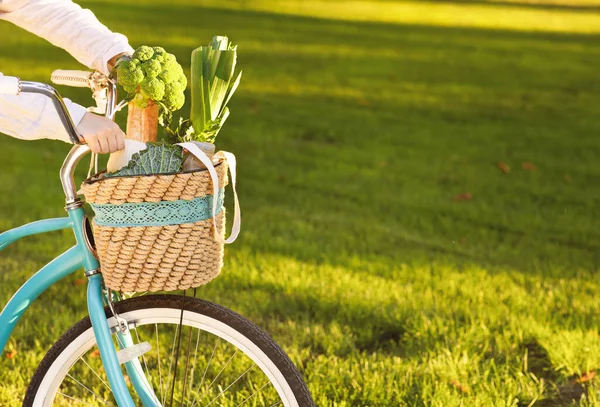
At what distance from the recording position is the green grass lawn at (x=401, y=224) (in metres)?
3.80

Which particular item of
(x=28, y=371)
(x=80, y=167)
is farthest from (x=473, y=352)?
(x=80, y=167)

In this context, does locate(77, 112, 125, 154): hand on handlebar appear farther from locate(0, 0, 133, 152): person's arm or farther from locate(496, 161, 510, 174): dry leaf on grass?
locate(496, 161, 510, 174): dry leaf on grass

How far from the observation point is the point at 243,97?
1038cm

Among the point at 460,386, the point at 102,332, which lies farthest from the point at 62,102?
the point at 460,386

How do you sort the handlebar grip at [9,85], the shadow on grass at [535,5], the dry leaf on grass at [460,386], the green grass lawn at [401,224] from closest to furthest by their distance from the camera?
the handlebar grip at [9,85] → the dry leaf on grass at [460,386] → the green grass lawn at [401,224] → the shadow on grass at [535,5]

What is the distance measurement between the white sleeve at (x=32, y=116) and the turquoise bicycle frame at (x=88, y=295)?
11.7 inches

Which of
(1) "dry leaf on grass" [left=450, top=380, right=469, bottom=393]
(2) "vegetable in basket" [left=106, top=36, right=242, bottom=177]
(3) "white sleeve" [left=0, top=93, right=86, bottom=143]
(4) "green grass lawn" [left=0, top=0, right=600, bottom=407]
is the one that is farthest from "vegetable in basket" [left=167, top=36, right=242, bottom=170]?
(1) "dry leaf on grass" [left=450, top=380, right=469, bottom=393]

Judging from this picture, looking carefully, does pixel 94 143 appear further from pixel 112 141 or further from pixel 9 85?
pixel 9 85

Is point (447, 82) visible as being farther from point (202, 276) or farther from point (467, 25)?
point (202, 276)

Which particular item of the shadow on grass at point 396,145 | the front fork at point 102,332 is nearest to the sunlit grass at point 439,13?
the shadow on grass at point 396,145

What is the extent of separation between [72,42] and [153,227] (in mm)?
721

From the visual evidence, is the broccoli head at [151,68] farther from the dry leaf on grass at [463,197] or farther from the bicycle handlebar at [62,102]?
the dry leaf on grass at [463,197]

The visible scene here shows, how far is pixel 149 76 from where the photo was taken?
2119 millimetres

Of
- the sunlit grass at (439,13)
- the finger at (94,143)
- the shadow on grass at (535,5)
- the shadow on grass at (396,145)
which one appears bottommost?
the shadow on grass at (535,5)
